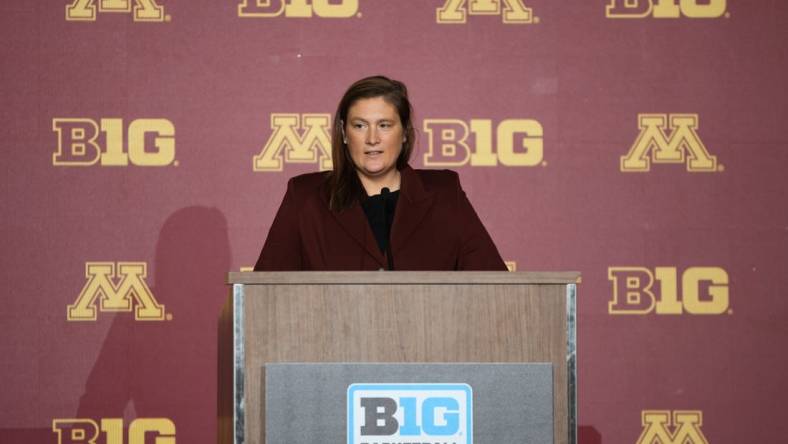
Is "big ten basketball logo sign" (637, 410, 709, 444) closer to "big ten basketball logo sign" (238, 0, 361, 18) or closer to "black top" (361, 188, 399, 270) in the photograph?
"black top" (361, 188, 399, 270)

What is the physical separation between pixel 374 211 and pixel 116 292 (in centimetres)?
142

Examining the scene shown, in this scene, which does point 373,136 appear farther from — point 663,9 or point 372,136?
point 663,9

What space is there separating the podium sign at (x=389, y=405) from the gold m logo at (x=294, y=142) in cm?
179

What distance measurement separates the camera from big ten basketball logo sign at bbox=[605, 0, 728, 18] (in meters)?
3.31

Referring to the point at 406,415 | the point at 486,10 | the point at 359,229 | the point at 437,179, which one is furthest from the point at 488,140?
the point at 406,415

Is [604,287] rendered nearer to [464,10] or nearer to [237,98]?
[464,10]

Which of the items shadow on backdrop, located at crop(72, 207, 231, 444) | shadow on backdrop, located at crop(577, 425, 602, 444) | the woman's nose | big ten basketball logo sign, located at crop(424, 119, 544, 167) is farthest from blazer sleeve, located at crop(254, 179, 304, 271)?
shadow on backdrop, located at crop(577, 425, 602, 444)

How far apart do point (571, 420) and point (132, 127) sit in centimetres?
220

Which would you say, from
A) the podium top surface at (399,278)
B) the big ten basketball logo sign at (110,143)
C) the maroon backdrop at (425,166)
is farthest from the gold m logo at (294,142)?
the podium top surface at (399,278)

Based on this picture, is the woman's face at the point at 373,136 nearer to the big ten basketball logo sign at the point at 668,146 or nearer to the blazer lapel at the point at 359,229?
the blazer lapel at the point at 359,229

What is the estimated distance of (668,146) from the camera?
3275 millimetres

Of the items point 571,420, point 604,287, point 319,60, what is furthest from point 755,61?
point 571,420

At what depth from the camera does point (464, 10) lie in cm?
329

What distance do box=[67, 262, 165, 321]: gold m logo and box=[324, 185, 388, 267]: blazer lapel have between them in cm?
134
